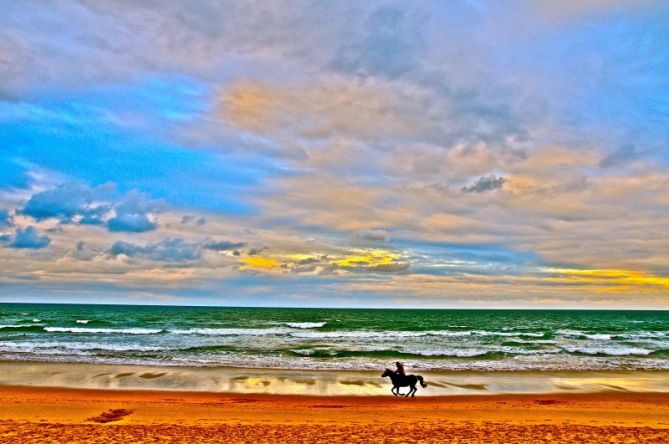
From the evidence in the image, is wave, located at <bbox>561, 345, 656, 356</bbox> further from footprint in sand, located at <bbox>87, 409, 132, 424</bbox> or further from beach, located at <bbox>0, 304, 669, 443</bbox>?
footprint in sand, located at <bbox>87, 409, 132, 424</bbox>

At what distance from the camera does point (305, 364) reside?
2581 centimetres

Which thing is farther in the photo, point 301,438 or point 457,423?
point 457,423

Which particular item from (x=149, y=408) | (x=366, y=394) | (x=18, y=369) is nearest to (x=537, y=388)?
(x=366, y=394)

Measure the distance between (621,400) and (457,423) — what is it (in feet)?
27.4

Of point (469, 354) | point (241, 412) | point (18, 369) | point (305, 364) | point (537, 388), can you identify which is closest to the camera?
point (241, 412)

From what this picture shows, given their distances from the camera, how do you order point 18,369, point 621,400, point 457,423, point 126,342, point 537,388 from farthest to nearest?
point 126,342 → point 18,369 → point 537,388 → point 621,400 → point 457,423

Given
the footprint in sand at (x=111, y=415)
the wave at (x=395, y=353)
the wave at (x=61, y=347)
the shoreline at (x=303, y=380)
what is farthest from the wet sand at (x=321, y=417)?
the wave at (x=61, y=347)

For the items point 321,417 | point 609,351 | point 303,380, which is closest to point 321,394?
point 303,380

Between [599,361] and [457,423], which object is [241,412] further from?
[599,361]

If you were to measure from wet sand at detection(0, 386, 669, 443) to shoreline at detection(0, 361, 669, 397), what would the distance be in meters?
1.07

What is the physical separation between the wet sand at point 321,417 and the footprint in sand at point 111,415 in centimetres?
3

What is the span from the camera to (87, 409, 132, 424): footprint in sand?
13039 millimetres

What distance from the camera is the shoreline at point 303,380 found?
61.5 feet

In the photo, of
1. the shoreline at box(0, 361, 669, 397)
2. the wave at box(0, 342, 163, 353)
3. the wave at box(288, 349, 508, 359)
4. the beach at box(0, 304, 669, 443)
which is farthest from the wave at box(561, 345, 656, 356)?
the wave at box(0, 342, 163, 353)
